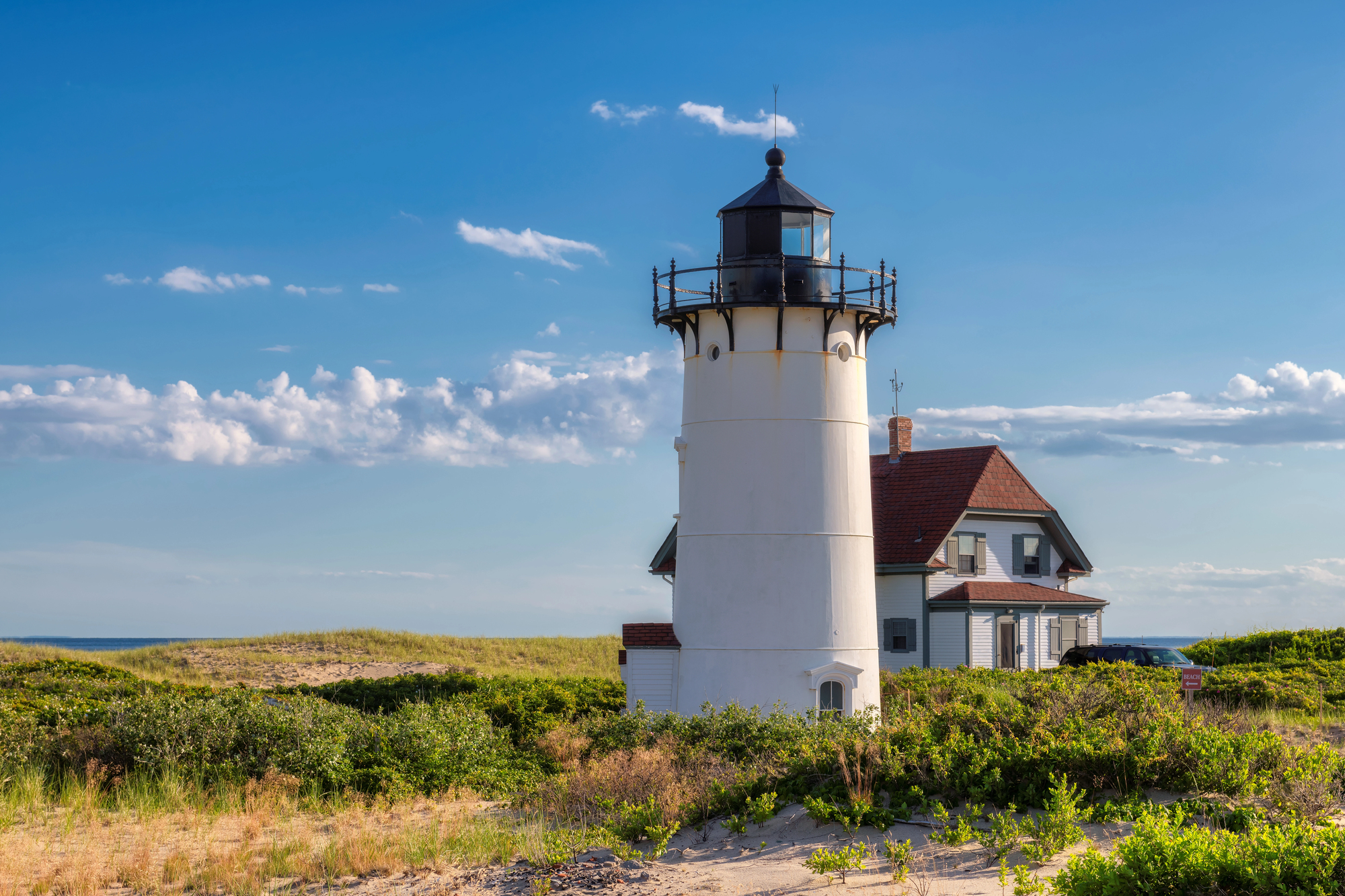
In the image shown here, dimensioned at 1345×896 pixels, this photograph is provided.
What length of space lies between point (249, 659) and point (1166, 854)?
39784 mm

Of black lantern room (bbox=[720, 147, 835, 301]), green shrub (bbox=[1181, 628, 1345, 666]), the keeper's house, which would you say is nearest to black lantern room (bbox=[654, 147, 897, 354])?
black lantern room (bbox=[720, 147, 835, 301])

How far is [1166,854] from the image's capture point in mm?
7582

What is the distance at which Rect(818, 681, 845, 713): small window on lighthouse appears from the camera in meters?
20.4

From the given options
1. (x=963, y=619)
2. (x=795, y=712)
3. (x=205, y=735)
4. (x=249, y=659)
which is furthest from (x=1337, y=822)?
(x=249, y=659)

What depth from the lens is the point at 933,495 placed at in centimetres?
3288

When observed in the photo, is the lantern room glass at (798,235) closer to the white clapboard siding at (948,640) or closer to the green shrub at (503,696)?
the green shrub at (503,696)

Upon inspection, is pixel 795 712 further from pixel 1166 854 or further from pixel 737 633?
pixel 1166 854

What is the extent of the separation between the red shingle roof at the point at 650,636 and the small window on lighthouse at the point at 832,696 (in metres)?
2.72

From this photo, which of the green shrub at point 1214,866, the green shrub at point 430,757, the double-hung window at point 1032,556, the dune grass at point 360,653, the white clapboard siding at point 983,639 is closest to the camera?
the green shrub at point 1214,866

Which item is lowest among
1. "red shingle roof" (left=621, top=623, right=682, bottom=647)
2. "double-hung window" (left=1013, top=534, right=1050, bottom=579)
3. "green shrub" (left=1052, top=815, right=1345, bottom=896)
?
"green shrub" (left=1052, top=815, right=1345, bottom=896)

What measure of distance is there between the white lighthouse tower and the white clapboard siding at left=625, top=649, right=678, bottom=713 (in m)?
0.04

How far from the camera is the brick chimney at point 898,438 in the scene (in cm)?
3534

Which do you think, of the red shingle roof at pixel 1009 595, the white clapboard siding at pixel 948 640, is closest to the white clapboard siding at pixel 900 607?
the white clapboard siding at pixel 948 640

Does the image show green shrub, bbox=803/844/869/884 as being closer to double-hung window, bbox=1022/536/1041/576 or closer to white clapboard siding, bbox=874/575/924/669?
white clapboard siding, bbox=874/575/924/669
